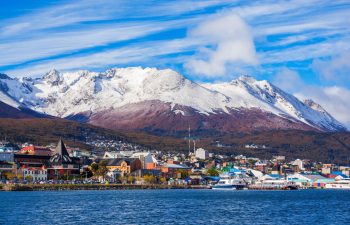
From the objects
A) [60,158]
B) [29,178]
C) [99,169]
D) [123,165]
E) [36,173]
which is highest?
[60,158]

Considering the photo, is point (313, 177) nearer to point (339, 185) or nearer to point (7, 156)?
point (339, 185)

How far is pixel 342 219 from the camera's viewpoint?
61.2 metres

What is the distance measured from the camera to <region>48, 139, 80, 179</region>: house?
484 feet

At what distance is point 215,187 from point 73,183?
2973 centimetres

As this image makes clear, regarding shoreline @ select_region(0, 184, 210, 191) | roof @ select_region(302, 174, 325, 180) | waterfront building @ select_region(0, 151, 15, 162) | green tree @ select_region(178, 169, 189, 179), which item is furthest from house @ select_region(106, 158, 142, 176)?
roof @ select_region(302, 174, 325, 180)

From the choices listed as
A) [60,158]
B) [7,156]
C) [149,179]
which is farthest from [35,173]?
[149,179]

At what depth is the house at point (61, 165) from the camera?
14750 centimetres

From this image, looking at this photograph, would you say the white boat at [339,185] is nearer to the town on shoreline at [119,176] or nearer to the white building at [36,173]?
the town on shoreline at [119,176]

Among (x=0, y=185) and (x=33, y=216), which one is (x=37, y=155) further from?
(x=33, y=216)

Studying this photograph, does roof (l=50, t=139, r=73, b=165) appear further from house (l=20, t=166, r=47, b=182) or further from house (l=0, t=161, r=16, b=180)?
house (l=0, t=161, r=16, b=180)

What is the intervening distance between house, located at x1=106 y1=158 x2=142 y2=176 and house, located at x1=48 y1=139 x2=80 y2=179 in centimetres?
1015

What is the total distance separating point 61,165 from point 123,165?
1705cm

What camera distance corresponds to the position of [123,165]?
162 metres

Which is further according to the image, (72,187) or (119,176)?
(119,176)
